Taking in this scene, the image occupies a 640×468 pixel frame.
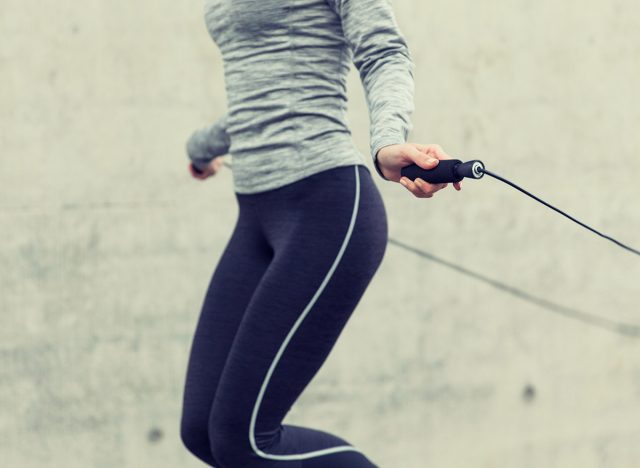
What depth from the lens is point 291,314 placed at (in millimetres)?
1632

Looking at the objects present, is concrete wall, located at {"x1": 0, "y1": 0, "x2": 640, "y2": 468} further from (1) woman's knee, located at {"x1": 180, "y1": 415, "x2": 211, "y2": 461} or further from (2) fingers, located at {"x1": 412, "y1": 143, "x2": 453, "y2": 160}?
(2) fingers, located at {"x1": 412, "y1": 143, "x2": 453, "y2": 160}

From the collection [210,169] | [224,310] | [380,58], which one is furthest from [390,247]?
[380,58]

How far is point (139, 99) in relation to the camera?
8.55 ft

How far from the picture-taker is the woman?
163 centimetres

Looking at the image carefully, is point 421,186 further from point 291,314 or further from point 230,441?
point 230,441

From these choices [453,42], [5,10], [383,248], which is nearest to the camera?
[383,248]

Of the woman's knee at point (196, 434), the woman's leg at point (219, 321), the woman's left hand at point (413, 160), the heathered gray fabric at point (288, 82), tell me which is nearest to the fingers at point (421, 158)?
the woman's left hand at point (413, 160)

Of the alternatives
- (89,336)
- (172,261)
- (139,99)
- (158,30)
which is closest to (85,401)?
(89,336)

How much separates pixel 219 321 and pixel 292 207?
0.27 m

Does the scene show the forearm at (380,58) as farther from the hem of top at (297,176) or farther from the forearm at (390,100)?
the hem of top at (297,176)

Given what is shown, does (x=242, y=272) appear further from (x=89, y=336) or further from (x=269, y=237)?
(x=89, y=336)

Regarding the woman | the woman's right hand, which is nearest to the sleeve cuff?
the woman

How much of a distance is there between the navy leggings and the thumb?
11.0 inches

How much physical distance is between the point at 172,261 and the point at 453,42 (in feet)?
3.32
